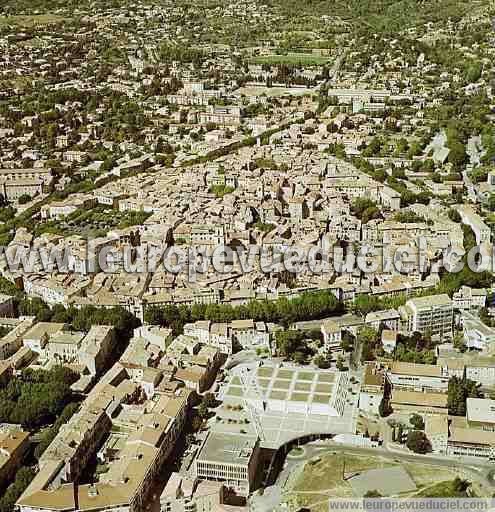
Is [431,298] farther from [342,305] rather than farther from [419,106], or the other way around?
[419,106]

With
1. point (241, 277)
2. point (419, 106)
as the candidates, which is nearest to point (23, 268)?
point (241, 277)

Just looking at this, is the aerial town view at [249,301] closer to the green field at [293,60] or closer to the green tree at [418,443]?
the green tree at [418,443]

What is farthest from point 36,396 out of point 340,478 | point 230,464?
point 340,478

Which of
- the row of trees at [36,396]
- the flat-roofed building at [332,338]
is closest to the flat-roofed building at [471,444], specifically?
the flat-roofed building at [332,338]

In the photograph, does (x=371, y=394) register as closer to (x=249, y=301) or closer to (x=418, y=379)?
(x=418, y=379)

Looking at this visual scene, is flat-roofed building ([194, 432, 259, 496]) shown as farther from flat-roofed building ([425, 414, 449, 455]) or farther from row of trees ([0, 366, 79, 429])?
row of trees ([0, 366, 79, 429])

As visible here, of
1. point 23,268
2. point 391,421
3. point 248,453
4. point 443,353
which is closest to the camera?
point 248,453
